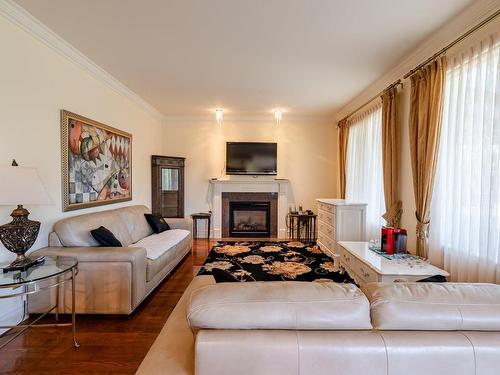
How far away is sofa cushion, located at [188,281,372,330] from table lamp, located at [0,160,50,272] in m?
1.78

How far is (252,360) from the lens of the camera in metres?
0.90

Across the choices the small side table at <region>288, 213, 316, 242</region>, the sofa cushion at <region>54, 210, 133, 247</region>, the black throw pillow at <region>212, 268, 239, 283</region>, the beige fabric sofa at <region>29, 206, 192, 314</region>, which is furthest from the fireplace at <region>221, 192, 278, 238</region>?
the black throw pillow at <region>212, 268, 239, 283</region>

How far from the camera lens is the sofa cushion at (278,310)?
37.7 inches

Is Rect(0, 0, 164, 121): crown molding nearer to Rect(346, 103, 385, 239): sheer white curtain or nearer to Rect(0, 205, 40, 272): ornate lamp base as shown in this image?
Rect(0, 205, 40, 272): ornate lamp base

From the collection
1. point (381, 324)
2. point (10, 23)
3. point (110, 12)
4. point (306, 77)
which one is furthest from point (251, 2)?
point (381, 324)

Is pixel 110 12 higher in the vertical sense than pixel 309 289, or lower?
higher

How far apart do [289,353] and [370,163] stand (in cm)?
411

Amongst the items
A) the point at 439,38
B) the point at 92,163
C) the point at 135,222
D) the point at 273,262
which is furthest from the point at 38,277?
the point at 439,38

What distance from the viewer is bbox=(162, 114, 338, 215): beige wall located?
6.32 metres

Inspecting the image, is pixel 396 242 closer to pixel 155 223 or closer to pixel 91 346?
pixel 91 346

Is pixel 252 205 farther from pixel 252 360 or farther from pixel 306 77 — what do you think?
pixel 252 360

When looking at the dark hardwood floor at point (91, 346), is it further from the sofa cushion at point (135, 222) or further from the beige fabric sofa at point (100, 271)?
the sofa cushion at point (135, 222)

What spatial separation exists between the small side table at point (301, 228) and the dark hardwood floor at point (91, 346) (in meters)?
3.66

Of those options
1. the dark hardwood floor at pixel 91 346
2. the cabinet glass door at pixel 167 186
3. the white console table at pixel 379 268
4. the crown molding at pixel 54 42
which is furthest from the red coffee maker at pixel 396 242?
the cabinet glass door at pixel 167 186
